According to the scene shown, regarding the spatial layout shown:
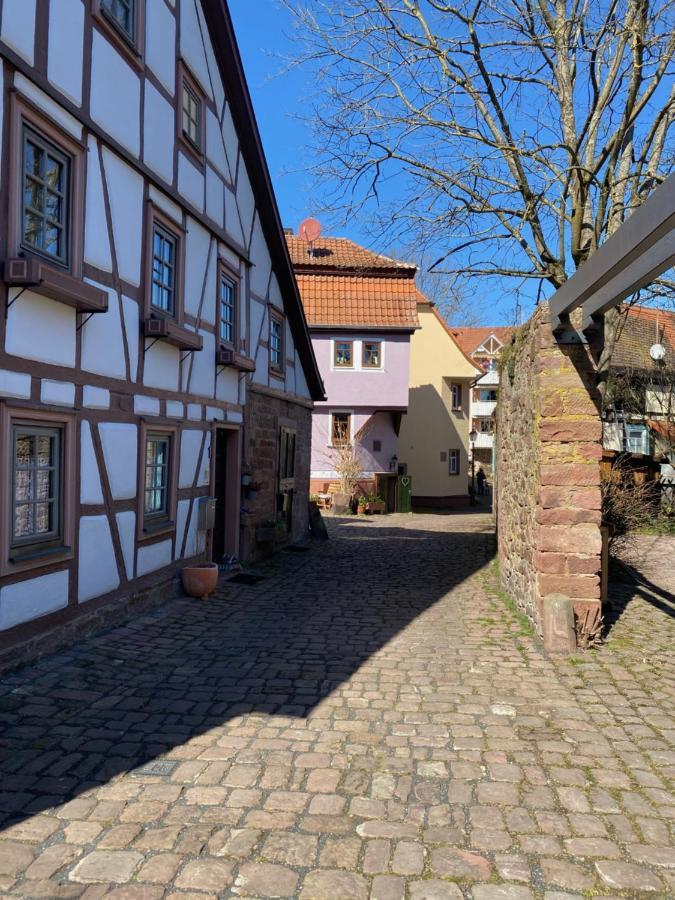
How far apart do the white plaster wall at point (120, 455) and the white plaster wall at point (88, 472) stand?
0.19 m

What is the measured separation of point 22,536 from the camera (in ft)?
18.1

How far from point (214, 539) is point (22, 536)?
5312mm

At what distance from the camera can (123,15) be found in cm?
702

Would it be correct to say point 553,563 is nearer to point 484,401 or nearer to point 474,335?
point 484,401

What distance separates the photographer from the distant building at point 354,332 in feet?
75.2

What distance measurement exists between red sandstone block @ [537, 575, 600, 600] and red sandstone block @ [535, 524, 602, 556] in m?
0.23

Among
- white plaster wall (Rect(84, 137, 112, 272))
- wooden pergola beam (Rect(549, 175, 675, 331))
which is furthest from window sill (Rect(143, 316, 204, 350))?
wooden pergola beam (Rect(549, 175, 675, 331))

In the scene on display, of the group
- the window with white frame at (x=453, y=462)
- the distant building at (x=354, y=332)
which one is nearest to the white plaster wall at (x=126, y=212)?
the distant building at (x=354, y=332)

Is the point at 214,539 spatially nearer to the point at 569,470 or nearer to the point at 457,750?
the point at 569,470

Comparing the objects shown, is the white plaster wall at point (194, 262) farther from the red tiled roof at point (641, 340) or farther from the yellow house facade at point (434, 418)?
the yellow house facade at point (434, 418)

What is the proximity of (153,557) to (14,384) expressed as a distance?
303 cm

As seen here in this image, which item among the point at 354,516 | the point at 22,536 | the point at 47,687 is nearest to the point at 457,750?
the point at 47,687

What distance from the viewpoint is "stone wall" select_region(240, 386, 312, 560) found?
11195mm

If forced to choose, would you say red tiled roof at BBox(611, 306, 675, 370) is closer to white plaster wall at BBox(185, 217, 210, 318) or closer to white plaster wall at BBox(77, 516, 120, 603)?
white plaster wall at BBox(185, 217, 210, 318)
